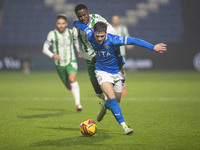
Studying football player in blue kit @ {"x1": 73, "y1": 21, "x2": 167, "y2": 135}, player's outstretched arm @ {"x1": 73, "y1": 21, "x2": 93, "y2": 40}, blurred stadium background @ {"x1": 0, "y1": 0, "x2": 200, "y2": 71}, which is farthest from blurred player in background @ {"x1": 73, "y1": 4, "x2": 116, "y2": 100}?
blurred stadium background @ {"x1": 0, "y1": 0, "x2": 200, "y2": 71}

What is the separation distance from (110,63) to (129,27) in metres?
19.9

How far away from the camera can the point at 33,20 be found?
26.7 m

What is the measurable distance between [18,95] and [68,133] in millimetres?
6247

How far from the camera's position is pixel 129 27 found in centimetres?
2558

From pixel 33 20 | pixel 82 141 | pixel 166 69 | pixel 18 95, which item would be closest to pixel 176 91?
pixel 18 95

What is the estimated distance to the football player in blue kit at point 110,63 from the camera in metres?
5.64

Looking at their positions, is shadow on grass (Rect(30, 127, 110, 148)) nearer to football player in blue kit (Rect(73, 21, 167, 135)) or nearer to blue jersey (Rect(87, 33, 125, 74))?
football player in blue kit (Rect(73, 21, 167, 135))

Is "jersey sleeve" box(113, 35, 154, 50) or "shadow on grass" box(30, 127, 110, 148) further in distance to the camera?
"jersey sleeve" box(113, 35, 154, 50)

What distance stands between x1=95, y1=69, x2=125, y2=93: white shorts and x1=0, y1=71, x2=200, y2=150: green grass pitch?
699 mm

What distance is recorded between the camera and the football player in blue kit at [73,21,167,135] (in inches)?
222

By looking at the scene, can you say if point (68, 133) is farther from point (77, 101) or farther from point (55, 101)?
point (55, 101)

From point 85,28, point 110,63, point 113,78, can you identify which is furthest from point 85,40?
point 113,78

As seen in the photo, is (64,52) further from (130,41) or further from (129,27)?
(129,27)

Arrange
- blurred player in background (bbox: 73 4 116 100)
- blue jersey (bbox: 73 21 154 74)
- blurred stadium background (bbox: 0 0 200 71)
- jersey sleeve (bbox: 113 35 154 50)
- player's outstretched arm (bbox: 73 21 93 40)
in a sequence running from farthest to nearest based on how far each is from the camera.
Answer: blurred stadium background (bbox: 0 0 200 71)
blurred player in background (bbox: 73 4 116 100)
player's outstretched arm (bbox: 73 21 93 40)
blue jersey (bbox: 73 21 154 74)
jersey sleeve (bbox: 113 35 154 50)
